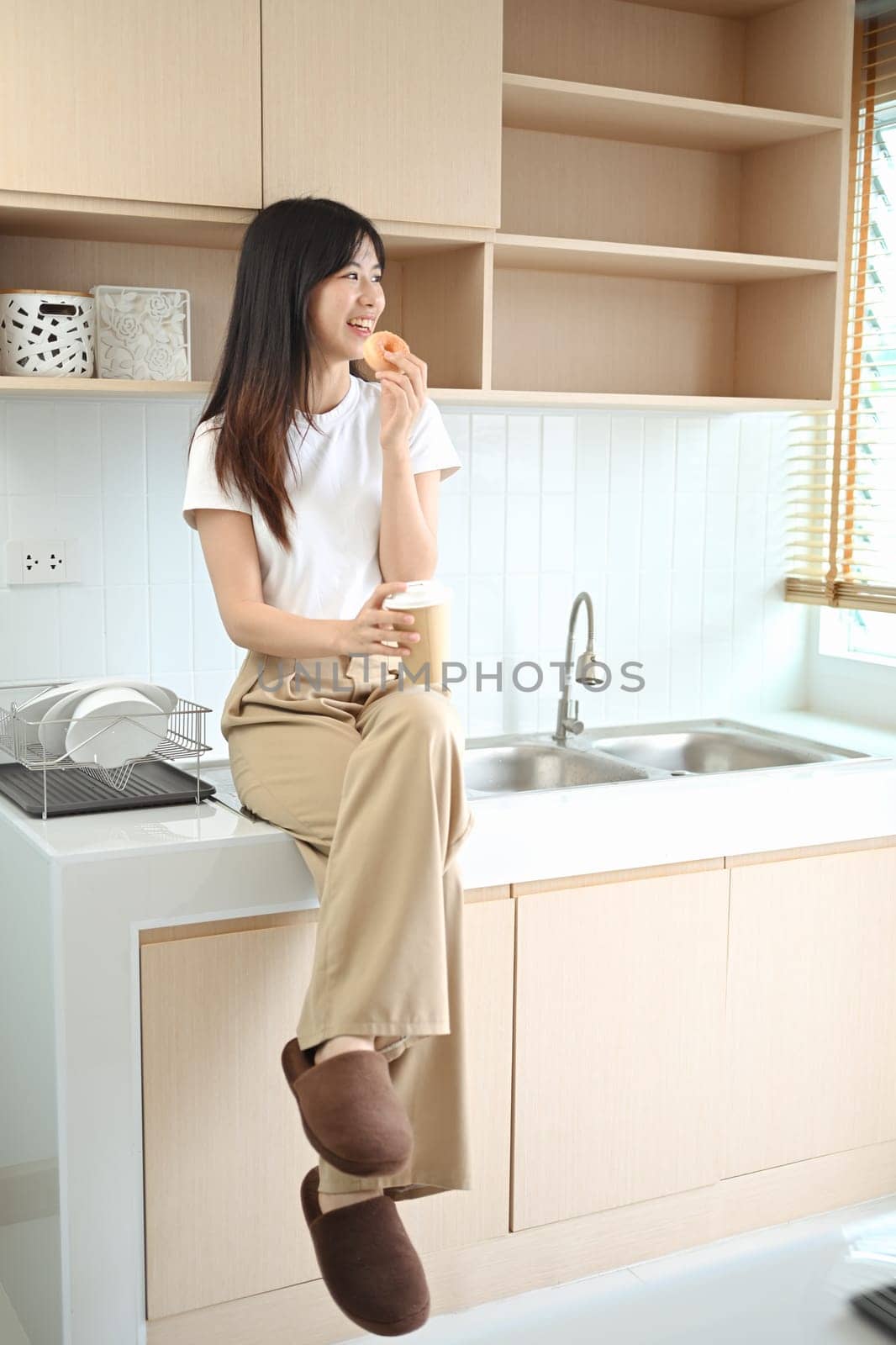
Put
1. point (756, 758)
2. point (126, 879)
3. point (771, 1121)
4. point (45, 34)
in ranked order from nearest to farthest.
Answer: point (126, 879)
point (45, 34)
point (771, 1121)
point (756, 758)

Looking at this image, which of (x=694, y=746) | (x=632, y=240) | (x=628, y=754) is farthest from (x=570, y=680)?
(x=632, y=240)


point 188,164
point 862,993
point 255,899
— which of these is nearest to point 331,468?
point 188,164

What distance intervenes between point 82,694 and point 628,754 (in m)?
1.20

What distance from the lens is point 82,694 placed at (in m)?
1.96

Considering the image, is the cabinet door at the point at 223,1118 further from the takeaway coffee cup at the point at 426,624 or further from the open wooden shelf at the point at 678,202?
the open wooden shelf at the point at 678,202

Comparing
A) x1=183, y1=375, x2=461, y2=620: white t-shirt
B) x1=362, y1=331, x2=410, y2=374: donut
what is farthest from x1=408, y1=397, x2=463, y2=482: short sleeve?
x1=362, y1=331, x2=410, y2=374: donut

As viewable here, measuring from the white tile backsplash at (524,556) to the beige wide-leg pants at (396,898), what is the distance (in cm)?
66

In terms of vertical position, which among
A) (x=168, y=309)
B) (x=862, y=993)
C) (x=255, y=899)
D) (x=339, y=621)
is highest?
(x=168, y=309)

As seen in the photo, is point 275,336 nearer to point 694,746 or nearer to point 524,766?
point 524,766

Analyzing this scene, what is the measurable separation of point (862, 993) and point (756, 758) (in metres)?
0.53

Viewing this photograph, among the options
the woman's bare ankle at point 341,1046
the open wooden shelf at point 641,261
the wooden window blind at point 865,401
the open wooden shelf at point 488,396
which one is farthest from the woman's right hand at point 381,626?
the wooden window blind at point 865,401

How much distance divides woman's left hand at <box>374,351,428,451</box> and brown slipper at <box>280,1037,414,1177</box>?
2.76 feet

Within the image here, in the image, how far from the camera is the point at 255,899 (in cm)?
182

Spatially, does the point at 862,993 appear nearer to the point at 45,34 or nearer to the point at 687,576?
the point at 687,576
